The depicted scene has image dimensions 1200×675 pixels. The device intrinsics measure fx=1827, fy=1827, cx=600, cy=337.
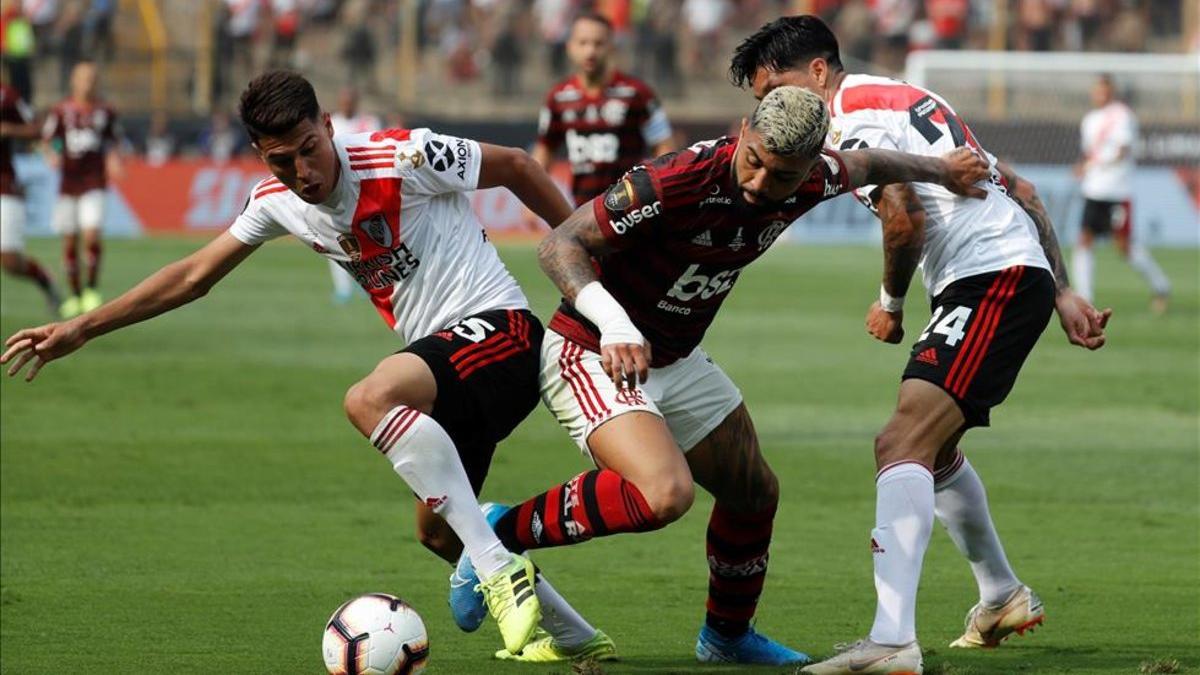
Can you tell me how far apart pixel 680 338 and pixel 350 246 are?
46.4 inches

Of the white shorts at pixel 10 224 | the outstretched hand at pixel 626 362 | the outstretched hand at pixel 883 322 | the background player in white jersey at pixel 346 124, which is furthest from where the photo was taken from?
the background player in white jersey at pixel 346 124

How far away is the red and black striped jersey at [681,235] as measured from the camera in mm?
5688

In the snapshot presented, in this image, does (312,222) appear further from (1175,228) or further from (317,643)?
(1175,228)

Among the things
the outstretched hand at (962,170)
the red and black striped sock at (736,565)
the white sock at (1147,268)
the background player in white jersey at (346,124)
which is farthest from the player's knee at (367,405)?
the white sock at (1147,268)

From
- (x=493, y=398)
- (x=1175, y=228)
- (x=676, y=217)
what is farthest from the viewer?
(x=1175, y=228)

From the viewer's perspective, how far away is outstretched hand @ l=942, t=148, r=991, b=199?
6082mm

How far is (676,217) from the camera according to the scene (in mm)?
5723

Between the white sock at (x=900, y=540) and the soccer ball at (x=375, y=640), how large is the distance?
1.44 metres

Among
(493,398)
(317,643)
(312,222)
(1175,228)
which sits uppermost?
(312,222)

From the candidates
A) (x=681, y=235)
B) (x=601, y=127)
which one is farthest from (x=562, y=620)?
(x=601, y=127)

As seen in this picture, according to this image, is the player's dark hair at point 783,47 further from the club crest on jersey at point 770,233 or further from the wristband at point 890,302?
the wristband at point 890,302

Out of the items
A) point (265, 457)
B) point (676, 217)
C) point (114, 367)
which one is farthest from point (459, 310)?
point (114, 367)

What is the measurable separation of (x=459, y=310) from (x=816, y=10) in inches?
1138

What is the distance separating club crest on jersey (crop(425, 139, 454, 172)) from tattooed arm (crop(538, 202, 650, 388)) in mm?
703
